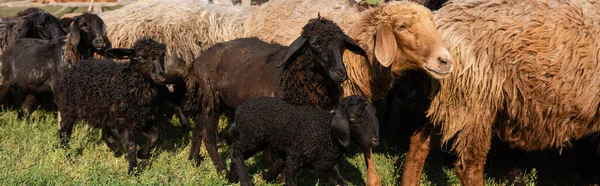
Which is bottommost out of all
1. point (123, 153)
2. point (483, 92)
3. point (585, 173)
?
point (585, 173)

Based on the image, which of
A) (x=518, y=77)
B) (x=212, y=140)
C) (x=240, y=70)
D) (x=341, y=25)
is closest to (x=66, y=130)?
(x=212, y=140)

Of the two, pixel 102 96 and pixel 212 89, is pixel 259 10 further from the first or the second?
pixel 102 96

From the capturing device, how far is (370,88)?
249 inches

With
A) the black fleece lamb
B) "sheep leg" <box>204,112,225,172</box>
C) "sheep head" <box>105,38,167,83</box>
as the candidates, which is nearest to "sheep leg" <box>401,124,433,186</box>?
the black fleece lamb

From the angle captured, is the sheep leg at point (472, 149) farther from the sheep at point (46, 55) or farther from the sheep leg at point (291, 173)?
the sheep at point (46, 55)

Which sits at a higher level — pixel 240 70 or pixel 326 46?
pixel 326 46

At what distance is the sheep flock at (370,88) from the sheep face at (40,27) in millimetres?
1647

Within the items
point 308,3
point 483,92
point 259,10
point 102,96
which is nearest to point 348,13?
point 308,3

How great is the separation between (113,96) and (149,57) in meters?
0.53

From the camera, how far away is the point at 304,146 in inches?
210

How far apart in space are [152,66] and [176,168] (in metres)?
0.95

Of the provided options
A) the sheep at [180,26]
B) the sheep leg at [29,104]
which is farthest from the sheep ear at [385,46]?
the sheep leg at [29,104]

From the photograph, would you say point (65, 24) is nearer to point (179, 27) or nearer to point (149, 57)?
point (179, 27)

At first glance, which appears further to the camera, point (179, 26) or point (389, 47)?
point (179, 26)
